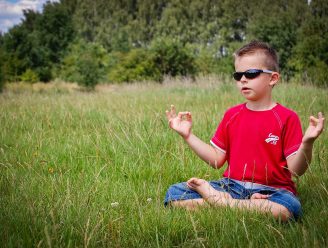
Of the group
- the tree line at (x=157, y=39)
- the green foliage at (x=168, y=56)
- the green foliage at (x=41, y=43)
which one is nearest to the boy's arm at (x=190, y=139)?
the tree line at (x=157, y=39)

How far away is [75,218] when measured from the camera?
168 centimetres

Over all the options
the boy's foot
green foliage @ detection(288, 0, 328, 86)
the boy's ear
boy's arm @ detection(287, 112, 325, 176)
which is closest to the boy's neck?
the boy's ear

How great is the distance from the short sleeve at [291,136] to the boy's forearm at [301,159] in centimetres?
6

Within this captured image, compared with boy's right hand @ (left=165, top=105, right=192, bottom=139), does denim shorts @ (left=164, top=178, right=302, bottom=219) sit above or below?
below

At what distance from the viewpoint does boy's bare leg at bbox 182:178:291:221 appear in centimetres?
188

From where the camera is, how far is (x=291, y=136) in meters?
2.12

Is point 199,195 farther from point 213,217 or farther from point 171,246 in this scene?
point 171,246

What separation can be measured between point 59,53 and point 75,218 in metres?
37.4

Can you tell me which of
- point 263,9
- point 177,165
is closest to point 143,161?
point 177,165

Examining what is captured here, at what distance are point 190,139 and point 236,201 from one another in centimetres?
55

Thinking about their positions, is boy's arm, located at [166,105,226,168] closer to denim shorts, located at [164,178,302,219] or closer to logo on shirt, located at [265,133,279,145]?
denim shorts, located at [164,178,302,219]

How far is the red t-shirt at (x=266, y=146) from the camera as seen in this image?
215 cm

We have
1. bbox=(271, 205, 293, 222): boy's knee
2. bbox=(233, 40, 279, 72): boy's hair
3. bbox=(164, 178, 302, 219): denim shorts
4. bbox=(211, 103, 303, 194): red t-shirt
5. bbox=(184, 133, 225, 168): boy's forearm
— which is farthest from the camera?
bbox=(184, 133, 225, 168): boy's forearm

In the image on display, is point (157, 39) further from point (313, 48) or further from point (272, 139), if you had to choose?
point (272, 139)
